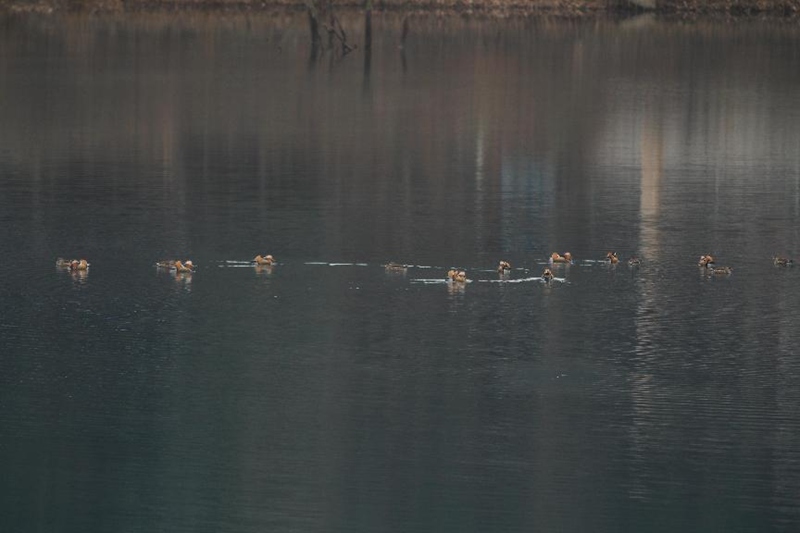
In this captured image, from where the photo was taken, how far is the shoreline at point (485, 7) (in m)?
83.5

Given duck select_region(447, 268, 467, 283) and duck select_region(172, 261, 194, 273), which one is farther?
duck select_region(172, 261, 194, 273)

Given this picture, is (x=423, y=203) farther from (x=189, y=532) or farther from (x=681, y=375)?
(x=189, y=532)

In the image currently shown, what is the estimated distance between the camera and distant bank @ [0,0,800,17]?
275ft

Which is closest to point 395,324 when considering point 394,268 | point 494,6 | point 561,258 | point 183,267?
point 394,268

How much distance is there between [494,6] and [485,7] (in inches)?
17.6

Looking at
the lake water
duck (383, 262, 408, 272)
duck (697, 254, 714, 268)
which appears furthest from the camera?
duck (697, 254, 714, 268)

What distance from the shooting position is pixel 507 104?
160 ft

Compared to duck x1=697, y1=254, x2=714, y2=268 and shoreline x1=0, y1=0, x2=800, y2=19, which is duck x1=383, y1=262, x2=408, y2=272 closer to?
duck x1=697, y1=254, x2=714, y2=268

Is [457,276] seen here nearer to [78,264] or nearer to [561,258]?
[561,258]

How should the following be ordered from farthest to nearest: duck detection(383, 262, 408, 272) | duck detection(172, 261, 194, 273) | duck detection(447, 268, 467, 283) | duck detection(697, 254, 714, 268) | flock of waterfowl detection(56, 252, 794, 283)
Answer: duck detection(697, 254, 714, 268)
duck detection(383, 262, 408, 272)
duck detection(172, 261, 194, 273)
flock of waterfowl detection(56, 252, 794, 283)
duck detection(447, 268, 467, 283)

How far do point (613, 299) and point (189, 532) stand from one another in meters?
9.57

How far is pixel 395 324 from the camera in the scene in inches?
819

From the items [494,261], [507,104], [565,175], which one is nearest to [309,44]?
[507,104]

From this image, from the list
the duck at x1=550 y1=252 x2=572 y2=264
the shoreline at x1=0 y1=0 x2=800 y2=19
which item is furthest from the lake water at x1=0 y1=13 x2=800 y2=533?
the shoreline at x1=0 y1=0 x2=800 y2=19
